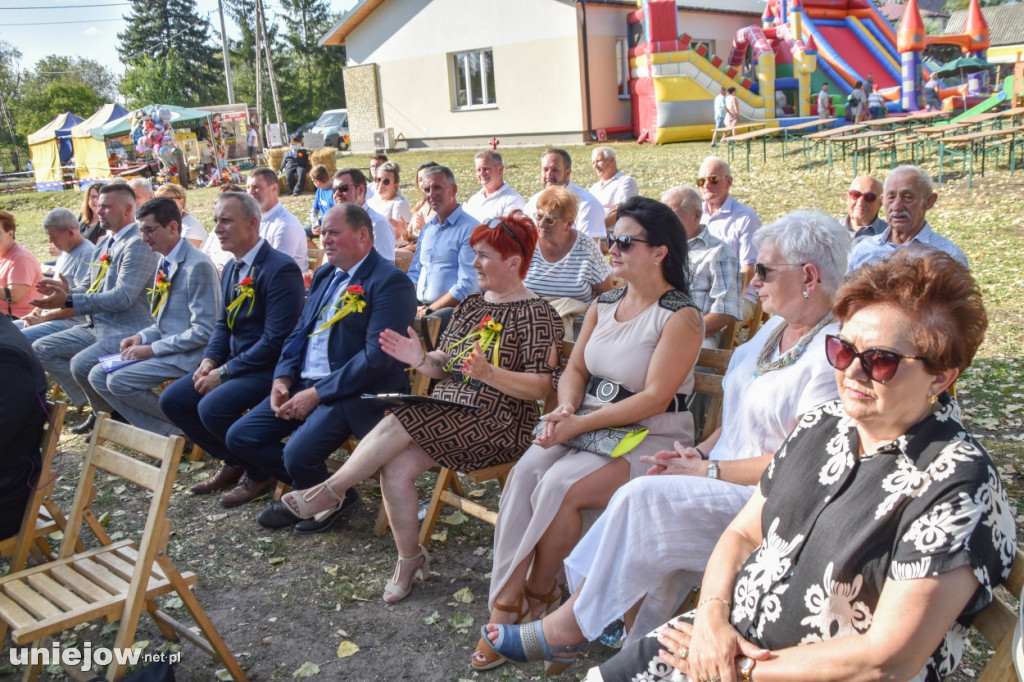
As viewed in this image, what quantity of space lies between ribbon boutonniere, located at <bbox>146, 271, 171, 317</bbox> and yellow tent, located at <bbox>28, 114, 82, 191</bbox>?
1127 inches

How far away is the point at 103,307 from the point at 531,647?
181 inches

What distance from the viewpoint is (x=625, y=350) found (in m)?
3.41

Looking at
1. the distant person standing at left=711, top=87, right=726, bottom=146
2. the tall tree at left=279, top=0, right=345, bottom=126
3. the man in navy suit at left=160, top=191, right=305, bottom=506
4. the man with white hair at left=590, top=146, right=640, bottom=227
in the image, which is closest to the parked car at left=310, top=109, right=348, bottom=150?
the distant person standing at left=711, top=87, right=726, bottom=146

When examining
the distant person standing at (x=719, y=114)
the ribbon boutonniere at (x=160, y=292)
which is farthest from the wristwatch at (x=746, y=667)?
the distant person standing at (x=719, y=114)

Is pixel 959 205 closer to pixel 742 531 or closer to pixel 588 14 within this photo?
pixel 742 531

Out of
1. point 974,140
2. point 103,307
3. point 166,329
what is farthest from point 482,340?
point 974,140

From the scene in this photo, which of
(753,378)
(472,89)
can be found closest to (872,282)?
(753,378)

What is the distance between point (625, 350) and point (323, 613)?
5.95ft

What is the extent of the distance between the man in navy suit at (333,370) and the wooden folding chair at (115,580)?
1.08m

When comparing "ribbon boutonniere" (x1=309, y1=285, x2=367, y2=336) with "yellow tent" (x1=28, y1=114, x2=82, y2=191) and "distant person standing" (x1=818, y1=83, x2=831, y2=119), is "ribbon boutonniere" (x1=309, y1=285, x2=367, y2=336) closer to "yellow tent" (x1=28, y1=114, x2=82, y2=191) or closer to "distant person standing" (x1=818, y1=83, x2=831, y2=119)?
"distant person standing" (x1=818, y1=83, x2=831, y2=119)

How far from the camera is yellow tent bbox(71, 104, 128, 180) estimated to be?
28.8 metres

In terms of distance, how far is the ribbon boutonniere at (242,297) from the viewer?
16.6ft

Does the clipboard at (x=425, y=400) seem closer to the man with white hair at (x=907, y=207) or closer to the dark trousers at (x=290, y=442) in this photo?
the dark trousers at (x=290, y=442)

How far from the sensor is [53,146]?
30.8 metres
